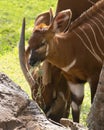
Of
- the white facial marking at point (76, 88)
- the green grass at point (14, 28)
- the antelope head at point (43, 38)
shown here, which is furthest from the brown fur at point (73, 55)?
the green grass at point (14, 28)

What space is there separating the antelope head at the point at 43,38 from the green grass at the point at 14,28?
1517 millimetres

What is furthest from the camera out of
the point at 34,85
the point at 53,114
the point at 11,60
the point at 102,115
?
the point at 11,60

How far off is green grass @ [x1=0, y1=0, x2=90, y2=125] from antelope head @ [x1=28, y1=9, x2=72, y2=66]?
152cm

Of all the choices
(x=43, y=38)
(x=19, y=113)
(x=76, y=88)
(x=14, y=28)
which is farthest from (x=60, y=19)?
(x=14, y=28)

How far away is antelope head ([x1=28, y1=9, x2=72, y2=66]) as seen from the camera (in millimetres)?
4570

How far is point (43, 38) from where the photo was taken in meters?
4.61

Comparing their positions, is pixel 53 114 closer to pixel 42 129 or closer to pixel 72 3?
pixel 72 3

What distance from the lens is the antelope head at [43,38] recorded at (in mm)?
4570

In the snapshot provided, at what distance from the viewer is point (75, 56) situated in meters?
4.82

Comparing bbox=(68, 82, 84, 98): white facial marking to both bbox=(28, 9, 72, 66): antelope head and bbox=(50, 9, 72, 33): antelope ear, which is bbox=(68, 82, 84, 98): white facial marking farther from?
bbox=(50, 9, 72, 33): antelope ear

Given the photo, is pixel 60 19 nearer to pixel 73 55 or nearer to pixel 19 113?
pixel 73 55

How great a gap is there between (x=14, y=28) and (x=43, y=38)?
540 cm

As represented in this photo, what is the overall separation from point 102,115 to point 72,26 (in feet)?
4.71

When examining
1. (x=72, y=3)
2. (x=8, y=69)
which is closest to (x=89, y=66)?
(x=72, y=3)
